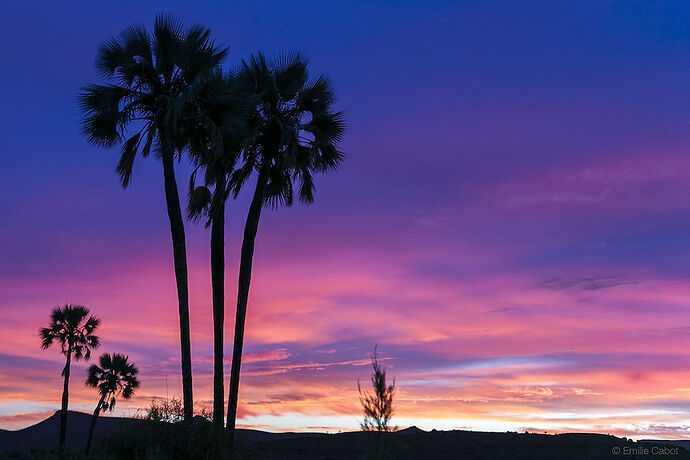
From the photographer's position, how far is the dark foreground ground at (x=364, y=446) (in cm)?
1922

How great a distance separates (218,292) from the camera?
25.3 m

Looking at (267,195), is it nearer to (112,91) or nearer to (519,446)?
(112,91)

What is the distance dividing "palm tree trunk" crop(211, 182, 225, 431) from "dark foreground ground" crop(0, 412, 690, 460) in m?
2.33

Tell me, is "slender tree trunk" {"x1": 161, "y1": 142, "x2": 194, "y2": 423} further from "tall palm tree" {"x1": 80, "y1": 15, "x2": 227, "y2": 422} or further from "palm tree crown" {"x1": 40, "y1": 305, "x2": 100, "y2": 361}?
"palm tree crown" {"x1": 40, "y1": 305, "x2": 100, "y2": 361}

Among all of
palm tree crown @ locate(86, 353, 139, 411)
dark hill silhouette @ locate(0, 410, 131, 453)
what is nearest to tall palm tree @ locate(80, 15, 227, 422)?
palm tree crown @ locate(86, 353, 139, 411)

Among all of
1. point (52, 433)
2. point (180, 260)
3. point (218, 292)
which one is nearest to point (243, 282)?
point (218, 292)

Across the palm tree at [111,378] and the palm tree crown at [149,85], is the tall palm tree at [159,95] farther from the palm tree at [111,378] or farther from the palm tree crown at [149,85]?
the palm tree at [111,378]

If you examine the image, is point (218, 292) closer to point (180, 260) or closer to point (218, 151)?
point (180, 260)

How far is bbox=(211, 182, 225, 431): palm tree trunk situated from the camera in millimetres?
24312

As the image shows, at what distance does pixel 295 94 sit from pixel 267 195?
4.54 m

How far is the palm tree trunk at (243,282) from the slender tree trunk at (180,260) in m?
2.29

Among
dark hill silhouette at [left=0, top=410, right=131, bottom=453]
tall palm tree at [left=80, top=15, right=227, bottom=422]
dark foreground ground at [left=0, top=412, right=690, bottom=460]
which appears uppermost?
tall palm tree at [left=80, top=15, right=227, bottom=422]

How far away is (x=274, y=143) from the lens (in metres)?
27.7

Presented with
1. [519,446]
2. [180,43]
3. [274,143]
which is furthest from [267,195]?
[519,446]
